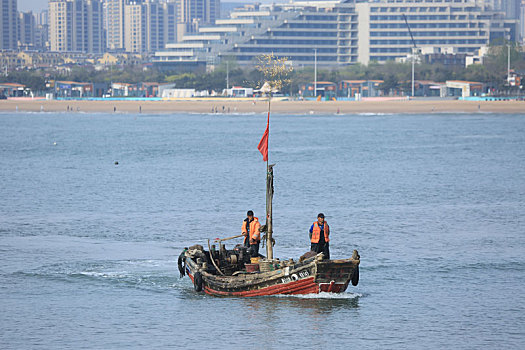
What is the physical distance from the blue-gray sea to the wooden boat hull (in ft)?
1.79

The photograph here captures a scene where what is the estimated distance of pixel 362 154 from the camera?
3780 inches

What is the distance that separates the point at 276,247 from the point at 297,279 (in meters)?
11.1

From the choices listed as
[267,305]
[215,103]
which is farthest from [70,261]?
[215,103]

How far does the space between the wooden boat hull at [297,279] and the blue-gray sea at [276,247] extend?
1.79ft

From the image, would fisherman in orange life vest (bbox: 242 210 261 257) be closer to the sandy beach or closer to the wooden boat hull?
the wooden boat hull

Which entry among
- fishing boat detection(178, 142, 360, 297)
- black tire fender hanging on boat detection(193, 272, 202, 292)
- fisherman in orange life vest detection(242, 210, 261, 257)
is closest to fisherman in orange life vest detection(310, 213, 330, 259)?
fishing boat detection(178, 142, 360, 297)

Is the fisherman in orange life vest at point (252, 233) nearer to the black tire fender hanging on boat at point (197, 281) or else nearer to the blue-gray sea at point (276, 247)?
the blue-gray sea at point (276, 247)

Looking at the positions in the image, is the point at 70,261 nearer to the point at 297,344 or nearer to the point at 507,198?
the point at 297,344

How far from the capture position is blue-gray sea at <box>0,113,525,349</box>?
28.2 meters

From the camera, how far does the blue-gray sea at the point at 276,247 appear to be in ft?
92.4

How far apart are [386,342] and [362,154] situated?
69.6 metres

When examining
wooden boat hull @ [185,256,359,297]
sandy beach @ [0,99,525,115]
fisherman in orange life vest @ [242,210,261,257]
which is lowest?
wooden boat hull @ [185,256,359,297]

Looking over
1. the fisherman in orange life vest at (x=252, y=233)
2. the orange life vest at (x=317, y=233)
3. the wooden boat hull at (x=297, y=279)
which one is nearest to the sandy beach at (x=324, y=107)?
the fisherman in orange life vest at (x=252, y=233)

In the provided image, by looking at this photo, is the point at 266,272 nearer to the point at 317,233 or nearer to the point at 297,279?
the point at 297,279
